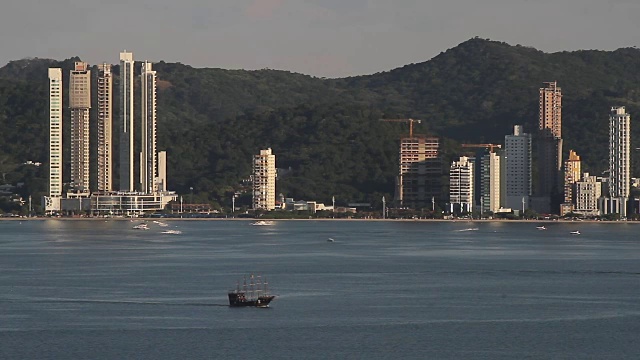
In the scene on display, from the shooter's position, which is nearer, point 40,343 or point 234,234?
point 40,343

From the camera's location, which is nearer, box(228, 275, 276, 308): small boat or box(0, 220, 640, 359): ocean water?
box(0, 220, 640, 359): ocean water

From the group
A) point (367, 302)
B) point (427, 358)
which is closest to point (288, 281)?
point (367, 302)

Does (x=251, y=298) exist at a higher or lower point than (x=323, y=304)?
higher

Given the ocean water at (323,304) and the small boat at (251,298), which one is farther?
the small boat at (251,298)

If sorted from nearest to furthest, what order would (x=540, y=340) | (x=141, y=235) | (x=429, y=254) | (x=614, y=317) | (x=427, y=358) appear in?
(x=427, y=358) < (x=540, y=340) < (x=614, y=317) < (x=429, y=254) < (x=141, y=235)

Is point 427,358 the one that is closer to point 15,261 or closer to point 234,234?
point 15,261

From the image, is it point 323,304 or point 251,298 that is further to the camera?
point 251,298

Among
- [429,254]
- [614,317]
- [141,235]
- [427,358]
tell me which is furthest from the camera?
[141,235]

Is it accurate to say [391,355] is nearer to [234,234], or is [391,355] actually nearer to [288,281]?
[288,281]
